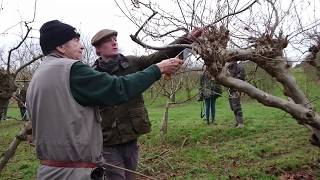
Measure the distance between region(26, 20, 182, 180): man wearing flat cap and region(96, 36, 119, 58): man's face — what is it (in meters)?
1.35

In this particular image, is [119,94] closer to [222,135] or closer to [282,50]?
[282,50]

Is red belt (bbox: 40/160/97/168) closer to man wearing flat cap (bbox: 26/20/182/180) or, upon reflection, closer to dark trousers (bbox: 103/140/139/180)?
man wearing flat cap (bbox: 26/20/182/180)

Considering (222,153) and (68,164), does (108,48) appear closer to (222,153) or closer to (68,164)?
(68,164)

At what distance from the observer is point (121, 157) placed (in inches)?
188

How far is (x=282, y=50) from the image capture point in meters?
5.93

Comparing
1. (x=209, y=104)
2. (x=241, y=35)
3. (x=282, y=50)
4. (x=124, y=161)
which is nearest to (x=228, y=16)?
(x=241, y=35)

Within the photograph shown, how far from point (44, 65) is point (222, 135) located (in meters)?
8.76

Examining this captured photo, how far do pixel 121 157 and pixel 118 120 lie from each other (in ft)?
1.22

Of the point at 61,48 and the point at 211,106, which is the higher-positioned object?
the point at 61,48

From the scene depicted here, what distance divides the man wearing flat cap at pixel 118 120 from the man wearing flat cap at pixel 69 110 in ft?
4.01

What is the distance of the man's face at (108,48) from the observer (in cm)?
482

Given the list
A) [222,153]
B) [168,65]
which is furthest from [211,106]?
[168,65]

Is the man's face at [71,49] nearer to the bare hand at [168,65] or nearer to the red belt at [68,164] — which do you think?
the bare hand at [168,65]

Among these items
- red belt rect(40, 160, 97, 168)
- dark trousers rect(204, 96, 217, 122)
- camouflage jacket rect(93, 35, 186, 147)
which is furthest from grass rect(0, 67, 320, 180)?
red belt rect(40, 160, 97, 168)
